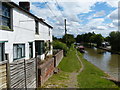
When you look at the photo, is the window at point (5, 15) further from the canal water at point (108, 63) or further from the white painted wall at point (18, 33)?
the canal water at point (108, 63)

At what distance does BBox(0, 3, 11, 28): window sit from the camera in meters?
8.76

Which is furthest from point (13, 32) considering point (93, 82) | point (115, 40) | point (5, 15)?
point (115, 40)

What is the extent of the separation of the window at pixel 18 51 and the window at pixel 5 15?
1836 millimetres

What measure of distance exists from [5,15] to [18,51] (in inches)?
128

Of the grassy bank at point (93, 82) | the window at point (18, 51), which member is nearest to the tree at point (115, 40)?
the grassy bank at point (93, 82)

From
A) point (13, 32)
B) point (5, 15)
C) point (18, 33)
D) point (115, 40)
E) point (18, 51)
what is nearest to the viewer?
point (5, 15)

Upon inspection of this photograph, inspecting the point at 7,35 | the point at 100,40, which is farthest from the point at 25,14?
the point at 100,40

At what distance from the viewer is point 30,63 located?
762 centimetres

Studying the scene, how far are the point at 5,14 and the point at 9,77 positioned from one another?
539 centimetres

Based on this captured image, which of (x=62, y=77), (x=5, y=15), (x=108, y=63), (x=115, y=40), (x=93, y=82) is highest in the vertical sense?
(x=5, y=15)

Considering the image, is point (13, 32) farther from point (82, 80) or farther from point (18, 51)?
point (82, 80)

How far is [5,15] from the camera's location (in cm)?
923

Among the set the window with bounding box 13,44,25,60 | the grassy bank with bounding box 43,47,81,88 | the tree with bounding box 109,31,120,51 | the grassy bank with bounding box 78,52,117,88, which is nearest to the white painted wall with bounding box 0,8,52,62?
the window with bounding box 13,44,25,60

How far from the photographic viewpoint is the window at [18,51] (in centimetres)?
1049
